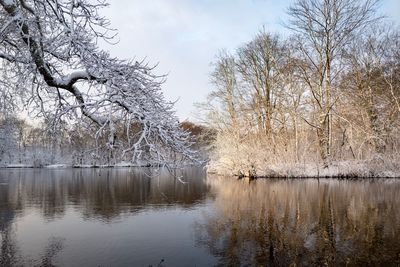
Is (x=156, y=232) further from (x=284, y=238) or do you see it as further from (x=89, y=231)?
(x=284, y=238)

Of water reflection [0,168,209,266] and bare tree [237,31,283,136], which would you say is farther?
bare tree [237,31,283,136]

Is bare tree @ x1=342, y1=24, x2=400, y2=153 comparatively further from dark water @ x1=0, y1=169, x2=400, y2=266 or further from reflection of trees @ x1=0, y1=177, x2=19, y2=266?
reflection of trees @ x1=0, y1=177, x2=19, y2=266

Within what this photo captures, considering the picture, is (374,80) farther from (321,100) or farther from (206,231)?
(206,231)

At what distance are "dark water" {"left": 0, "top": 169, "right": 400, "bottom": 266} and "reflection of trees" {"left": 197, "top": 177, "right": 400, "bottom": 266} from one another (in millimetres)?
19

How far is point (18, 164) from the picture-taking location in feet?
199

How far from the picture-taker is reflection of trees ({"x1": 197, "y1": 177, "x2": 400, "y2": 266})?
22.8 ft

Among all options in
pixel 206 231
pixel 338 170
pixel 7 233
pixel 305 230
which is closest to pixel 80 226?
pixel 7 233

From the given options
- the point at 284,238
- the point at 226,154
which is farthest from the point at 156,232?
the point at 226,154

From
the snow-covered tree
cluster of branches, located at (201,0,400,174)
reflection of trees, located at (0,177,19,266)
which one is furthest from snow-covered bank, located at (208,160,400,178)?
the snow-covered tree

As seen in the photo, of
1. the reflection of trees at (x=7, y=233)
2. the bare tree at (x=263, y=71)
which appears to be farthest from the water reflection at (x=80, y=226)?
the bare tree at (x=263, y=71)

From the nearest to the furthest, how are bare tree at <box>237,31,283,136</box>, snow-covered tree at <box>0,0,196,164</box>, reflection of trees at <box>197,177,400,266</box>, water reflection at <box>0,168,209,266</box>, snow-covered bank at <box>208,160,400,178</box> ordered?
snow-covered tree at <box>0,0,196,164</box> → reflection of trees at <box>197,177,400,266</box> → water reflection at <box>0,168,209,266</box> → snow-covered bank at <box>208,160,400,178</box> → bare tree at <box>237,31,283,136</box>

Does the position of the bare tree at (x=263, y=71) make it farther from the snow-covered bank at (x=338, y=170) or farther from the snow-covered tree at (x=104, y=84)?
the snow-covered tree at (x=104, y=84)

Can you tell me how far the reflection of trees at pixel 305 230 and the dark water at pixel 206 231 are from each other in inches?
0.8

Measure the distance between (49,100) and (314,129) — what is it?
2350 cm
